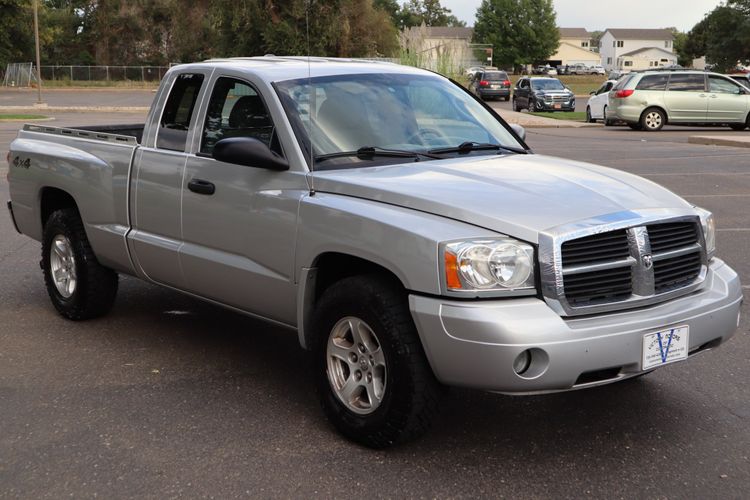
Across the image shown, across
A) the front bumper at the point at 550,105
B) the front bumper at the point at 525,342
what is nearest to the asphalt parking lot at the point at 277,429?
the front bumper at the point at 525,342

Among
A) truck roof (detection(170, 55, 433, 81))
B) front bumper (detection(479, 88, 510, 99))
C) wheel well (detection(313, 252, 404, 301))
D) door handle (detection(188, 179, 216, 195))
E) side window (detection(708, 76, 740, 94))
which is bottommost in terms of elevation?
wheel well (detection(313, 252, 404, 301))

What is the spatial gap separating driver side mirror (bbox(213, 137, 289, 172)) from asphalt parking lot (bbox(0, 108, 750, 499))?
4.20ft

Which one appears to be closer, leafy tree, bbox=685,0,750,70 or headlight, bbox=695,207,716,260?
headlight, bbox=695,207,716,260

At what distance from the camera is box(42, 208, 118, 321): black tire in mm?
6664

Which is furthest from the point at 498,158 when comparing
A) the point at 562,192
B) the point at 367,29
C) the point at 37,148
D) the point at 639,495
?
the point at 367,29

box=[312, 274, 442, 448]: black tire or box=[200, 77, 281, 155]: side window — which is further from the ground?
box=[200, 77, 281, 155]: side window

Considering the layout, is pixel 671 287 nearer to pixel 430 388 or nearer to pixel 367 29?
pixel 430 388

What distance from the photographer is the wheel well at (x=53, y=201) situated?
707cm

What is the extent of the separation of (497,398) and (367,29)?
5659 cm

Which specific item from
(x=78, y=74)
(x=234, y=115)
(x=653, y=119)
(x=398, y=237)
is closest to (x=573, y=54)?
(x=78, y=74)

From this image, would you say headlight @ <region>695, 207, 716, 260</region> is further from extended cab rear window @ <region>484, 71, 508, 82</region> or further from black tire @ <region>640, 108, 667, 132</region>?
extended cab rear window @ <region>484, 71, 508, 82</region>

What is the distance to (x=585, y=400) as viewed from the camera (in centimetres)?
519

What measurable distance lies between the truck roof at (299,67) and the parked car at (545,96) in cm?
3448

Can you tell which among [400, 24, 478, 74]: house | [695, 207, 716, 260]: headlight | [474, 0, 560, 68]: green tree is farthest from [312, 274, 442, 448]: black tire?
[474, 0, 560, 68]: green tree
